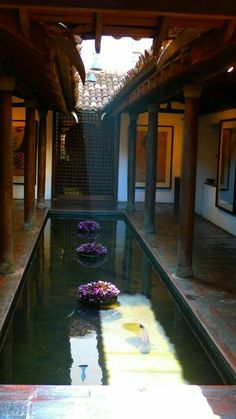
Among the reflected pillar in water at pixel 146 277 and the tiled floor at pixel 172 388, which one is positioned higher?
the tiled floor at pixel 172 388

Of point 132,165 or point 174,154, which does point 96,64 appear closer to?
point 174,154

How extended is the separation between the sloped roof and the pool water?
374 inches

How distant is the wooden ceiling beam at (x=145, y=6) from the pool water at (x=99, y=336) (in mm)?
3119

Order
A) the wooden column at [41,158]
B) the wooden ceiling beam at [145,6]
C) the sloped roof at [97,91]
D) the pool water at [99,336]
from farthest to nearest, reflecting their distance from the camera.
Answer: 1. the sloped roof at [97,91]
2. the wooden column at [41,158]
3. the pool water at [99,336]
4. the wooden ceiling beam at [145,6]

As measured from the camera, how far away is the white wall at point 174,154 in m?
17.0

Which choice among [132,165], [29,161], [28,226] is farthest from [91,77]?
[28,226]

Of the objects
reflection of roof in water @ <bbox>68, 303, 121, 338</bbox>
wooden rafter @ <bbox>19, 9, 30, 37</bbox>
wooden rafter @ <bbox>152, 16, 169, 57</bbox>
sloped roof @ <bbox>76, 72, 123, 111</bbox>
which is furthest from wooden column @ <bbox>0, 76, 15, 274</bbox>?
sloped roof @ <bbox>76, 72, 123, 111</bbox>

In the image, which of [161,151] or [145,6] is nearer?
[145,6]

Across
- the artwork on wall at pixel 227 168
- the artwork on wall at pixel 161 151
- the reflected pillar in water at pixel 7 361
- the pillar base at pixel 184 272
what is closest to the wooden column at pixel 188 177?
the pillar base at pixel 184 272

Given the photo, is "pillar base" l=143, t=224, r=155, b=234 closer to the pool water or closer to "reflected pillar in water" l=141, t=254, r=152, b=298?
"reflected pillar in water" l=141, t=254, r=152, b=298

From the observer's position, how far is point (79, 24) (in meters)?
4.16

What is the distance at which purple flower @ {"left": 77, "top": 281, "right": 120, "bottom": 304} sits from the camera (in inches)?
267

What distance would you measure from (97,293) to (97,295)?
3 centimetres

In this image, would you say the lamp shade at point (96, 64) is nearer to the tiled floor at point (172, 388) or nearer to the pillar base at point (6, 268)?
the tiled floor at point (172, 388)
